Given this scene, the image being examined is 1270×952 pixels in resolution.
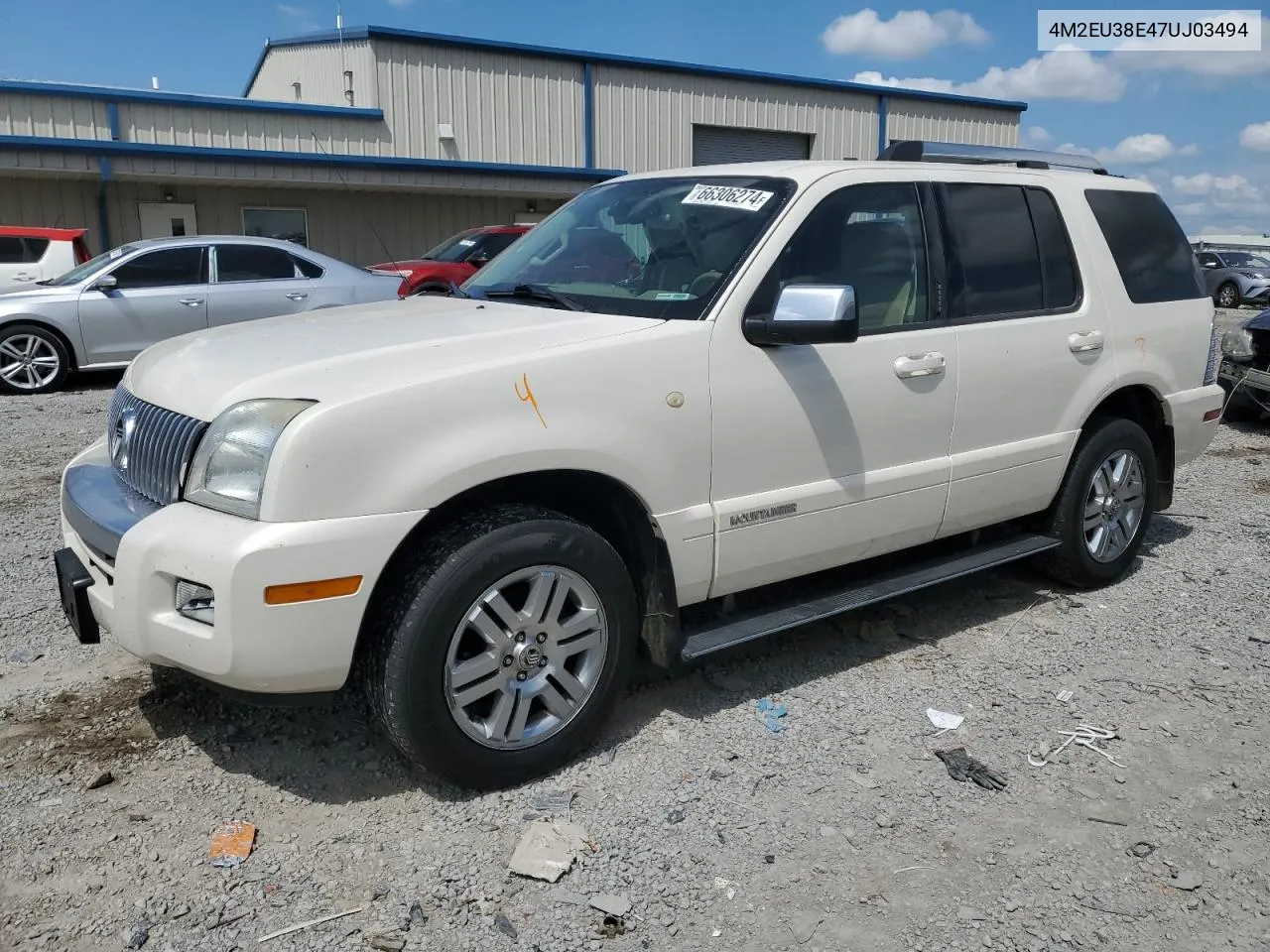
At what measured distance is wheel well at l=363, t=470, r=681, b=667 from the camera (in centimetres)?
330

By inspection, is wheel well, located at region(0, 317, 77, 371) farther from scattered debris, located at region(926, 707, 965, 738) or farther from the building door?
scattered debris, located at region(926, 707, 965, 738)

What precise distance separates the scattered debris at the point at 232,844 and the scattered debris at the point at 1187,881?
8.34ft

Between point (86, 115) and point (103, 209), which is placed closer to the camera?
point (86, 115)

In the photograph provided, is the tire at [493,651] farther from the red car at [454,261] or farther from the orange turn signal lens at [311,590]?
the red car at [454,261]

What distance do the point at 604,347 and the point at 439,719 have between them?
1.21 metres

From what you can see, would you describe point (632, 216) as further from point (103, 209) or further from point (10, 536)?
point (103, 209)

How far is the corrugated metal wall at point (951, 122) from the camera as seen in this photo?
2752 centimetres

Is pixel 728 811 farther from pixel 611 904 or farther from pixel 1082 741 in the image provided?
pixel 1082 741

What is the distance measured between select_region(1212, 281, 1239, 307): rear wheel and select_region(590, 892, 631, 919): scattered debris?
2998 centimetres

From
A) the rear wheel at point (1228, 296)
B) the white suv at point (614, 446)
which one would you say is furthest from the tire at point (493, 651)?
the rear wheel at point (1228, 296)

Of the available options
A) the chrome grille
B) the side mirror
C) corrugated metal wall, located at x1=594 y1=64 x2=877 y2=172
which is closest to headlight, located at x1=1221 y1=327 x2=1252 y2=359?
the side mirror

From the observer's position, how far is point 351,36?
21.0 metres

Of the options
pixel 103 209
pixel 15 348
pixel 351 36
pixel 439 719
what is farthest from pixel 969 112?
pixel 439 719

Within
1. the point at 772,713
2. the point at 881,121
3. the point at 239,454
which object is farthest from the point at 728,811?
the point at 881,121
